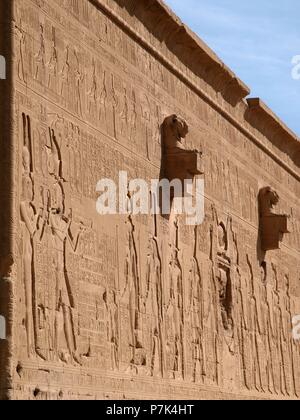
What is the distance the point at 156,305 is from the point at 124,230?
113 centimetres

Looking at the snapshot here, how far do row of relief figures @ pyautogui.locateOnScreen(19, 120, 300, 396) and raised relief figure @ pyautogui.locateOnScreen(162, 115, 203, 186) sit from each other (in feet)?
2.06

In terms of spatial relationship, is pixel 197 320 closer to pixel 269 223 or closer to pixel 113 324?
pixel 113 324

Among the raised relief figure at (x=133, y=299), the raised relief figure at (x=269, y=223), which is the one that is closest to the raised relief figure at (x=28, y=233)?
the raised relief figure at (x=133, y=299)

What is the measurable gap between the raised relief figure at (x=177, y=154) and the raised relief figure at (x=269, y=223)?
4.03 meters

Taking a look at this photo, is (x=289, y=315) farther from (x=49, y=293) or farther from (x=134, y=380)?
(x=49, y=293)

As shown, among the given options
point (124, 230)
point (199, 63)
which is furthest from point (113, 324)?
point (199, 63)

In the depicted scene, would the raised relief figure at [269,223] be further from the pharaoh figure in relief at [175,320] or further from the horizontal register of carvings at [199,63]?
the pharaoh figure in relief at [175,320]

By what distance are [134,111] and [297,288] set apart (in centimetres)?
742

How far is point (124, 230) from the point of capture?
12219 millimetres

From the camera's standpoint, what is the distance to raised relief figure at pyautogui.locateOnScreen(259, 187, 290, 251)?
694 inches

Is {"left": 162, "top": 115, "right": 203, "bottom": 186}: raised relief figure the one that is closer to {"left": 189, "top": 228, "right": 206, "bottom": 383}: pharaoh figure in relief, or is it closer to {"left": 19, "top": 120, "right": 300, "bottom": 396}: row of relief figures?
{"left": 19, "top": 120, "right": 300, "bottom": 396}: row of relief figures

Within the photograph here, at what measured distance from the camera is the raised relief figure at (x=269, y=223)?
57.8 feet

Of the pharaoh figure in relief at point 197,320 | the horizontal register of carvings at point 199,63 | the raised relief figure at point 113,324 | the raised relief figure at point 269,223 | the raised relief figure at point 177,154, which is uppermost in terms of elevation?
the horizontal register of carvings at point 199,63

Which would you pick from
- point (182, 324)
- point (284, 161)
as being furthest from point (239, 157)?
point (182, 324)
